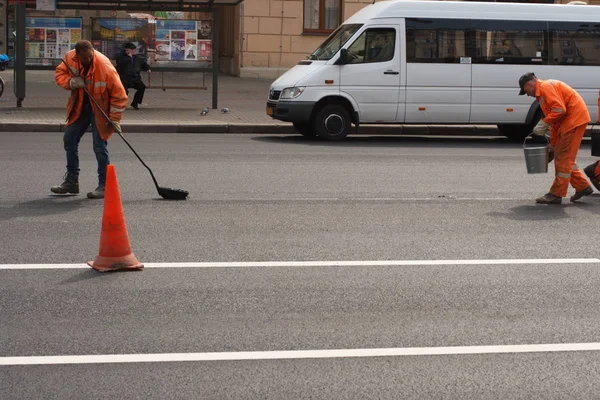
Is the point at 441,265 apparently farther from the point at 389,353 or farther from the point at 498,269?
the point at 389,353

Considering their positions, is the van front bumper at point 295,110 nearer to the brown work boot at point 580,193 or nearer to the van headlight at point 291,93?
the van headlight at point 291,93

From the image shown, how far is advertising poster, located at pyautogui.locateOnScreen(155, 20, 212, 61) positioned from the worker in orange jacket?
1154cm

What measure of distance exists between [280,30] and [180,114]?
1131 cm

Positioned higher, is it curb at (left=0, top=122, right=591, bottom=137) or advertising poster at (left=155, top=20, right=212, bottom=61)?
advertising poster at (left=155, top=20, right=212, bottom=61)

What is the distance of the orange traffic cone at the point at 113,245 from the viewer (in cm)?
744

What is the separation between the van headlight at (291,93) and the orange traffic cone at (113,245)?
10.6 metres

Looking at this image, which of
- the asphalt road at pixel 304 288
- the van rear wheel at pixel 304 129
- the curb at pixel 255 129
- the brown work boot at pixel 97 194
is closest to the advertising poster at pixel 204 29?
the curb at pixel 255 129

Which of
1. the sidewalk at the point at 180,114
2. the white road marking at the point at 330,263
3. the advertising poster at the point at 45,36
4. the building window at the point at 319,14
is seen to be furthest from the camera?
the building window at the point at 319,14

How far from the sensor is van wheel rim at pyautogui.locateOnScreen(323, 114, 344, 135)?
18.0 metres

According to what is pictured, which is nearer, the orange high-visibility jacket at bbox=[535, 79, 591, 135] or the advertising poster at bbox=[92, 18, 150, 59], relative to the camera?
the orange high-visibility jacket at bbox=[535, 79, 591, 135]

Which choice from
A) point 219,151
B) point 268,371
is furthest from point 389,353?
point 219,151

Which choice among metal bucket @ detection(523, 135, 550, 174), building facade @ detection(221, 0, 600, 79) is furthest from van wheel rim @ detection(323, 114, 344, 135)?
building facade @ detection(221, 0, 600, 79)

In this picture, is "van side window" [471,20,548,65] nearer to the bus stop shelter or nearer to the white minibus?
the white minibus

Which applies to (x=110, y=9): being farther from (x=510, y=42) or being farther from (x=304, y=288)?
(x=304, y=288)
